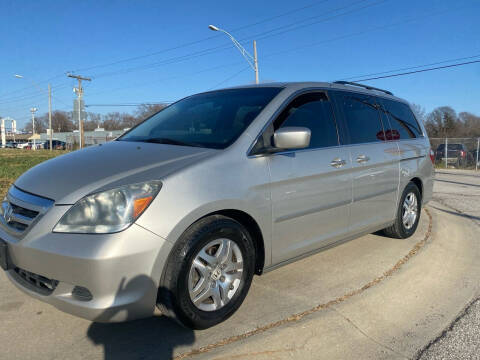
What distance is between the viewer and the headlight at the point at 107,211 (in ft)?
6.95

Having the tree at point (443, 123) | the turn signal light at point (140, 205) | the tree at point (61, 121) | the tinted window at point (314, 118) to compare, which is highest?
the tree at point (61, 121)

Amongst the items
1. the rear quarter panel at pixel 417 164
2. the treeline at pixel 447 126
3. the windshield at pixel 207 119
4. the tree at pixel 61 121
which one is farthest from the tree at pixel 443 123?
the tree at pixel 61 121

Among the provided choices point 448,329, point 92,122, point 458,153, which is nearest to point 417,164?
point 448,329

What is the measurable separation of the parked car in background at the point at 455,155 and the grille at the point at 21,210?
2190 cm

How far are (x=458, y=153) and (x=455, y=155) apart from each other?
1.66ft

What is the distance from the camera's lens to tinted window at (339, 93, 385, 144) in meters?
3.79

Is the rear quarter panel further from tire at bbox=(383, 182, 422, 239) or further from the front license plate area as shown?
the front license plate area

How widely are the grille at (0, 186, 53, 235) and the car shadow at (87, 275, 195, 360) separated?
2.40 feet

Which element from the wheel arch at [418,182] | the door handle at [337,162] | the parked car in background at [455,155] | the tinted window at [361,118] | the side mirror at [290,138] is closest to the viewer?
the side mirror at [290,138]

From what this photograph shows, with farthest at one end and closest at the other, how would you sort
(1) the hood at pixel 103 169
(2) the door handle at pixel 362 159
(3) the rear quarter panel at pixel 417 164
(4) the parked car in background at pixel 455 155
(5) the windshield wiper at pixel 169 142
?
(4) the parked car in background at pixel 455 155, (3) the rear quarter panel at pixel 417 164, (2) the door handle at pixel 362 159, (5) the windshield wiper at pixel 169 142, (1) the hood at pixel 103 169

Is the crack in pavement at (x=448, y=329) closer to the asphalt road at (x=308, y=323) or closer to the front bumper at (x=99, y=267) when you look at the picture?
the asphalt road at (x=308, y=323)

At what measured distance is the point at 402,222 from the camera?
464cm

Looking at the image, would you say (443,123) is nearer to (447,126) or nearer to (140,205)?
(447,126)

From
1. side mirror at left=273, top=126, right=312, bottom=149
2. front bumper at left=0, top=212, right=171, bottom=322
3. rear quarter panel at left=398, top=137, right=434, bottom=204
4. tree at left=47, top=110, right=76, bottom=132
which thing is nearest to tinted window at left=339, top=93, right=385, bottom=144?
rear quarter panel at left=398, top=137, right=434, bottom=204
